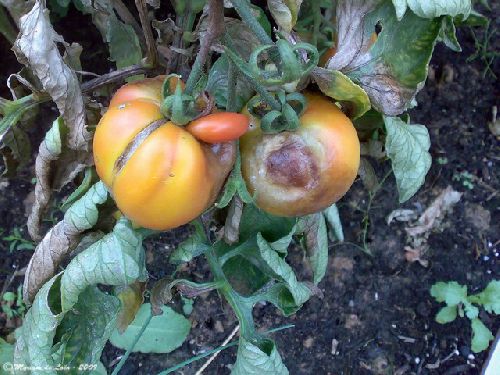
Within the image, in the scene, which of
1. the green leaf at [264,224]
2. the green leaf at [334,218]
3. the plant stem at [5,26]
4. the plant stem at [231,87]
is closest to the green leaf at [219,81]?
the plant stem at [231,87]

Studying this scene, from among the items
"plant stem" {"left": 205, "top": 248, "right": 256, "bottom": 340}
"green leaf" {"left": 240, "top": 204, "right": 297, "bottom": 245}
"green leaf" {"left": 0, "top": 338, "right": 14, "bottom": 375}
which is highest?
"green leaf" {"left": 240, "top": 204, "right": 297, "bottom": 245}

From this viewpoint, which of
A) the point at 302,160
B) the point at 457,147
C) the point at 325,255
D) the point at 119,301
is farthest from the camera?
the point at 457,147

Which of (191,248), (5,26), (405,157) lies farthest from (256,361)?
(5,26)

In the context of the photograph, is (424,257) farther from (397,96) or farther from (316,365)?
(397,96)

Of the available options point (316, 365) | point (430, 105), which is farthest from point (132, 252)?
point (430, 105)

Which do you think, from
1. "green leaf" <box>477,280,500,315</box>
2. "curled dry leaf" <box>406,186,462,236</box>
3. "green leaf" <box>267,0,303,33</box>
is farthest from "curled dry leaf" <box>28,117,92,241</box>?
"green leaf" <box>477,280,500,315</box>

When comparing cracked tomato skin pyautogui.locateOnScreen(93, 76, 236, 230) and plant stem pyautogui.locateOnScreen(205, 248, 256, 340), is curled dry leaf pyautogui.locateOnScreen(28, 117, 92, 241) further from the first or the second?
plant stem pyautogui.locateOnScreen(205, 248, 256, 340)
